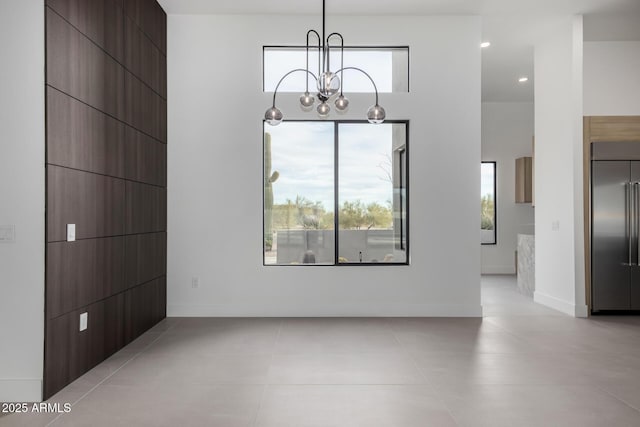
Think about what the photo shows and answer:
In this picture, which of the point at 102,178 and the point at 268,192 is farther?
the point at 268,192

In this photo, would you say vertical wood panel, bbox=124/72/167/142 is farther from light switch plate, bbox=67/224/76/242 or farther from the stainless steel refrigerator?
the stainless steel refrigerator

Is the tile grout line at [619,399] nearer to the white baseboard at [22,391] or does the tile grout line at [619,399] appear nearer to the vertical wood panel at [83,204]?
the white baseboard at [22,391]

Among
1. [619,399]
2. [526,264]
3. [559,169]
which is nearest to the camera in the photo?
[619,399]

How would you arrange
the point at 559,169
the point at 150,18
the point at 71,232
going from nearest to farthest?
1. the point at 71,232
2. the point at 150,18
3. the point at 559,169

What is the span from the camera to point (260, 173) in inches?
216

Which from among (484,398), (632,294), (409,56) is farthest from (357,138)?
(632,294)

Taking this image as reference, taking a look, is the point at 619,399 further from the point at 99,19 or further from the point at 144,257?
the point at 99,19

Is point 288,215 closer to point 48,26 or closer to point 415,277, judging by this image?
point 415,277

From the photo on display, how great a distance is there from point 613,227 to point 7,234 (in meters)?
6.19

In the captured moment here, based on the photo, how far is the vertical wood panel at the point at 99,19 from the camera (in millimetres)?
3211

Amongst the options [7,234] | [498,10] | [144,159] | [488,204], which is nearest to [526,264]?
[488,204]

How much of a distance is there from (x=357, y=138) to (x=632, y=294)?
3870mm

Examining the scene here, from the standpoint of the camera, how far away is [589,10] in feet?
17.6

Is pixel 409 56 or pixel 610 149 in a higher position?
pixel 409 56
